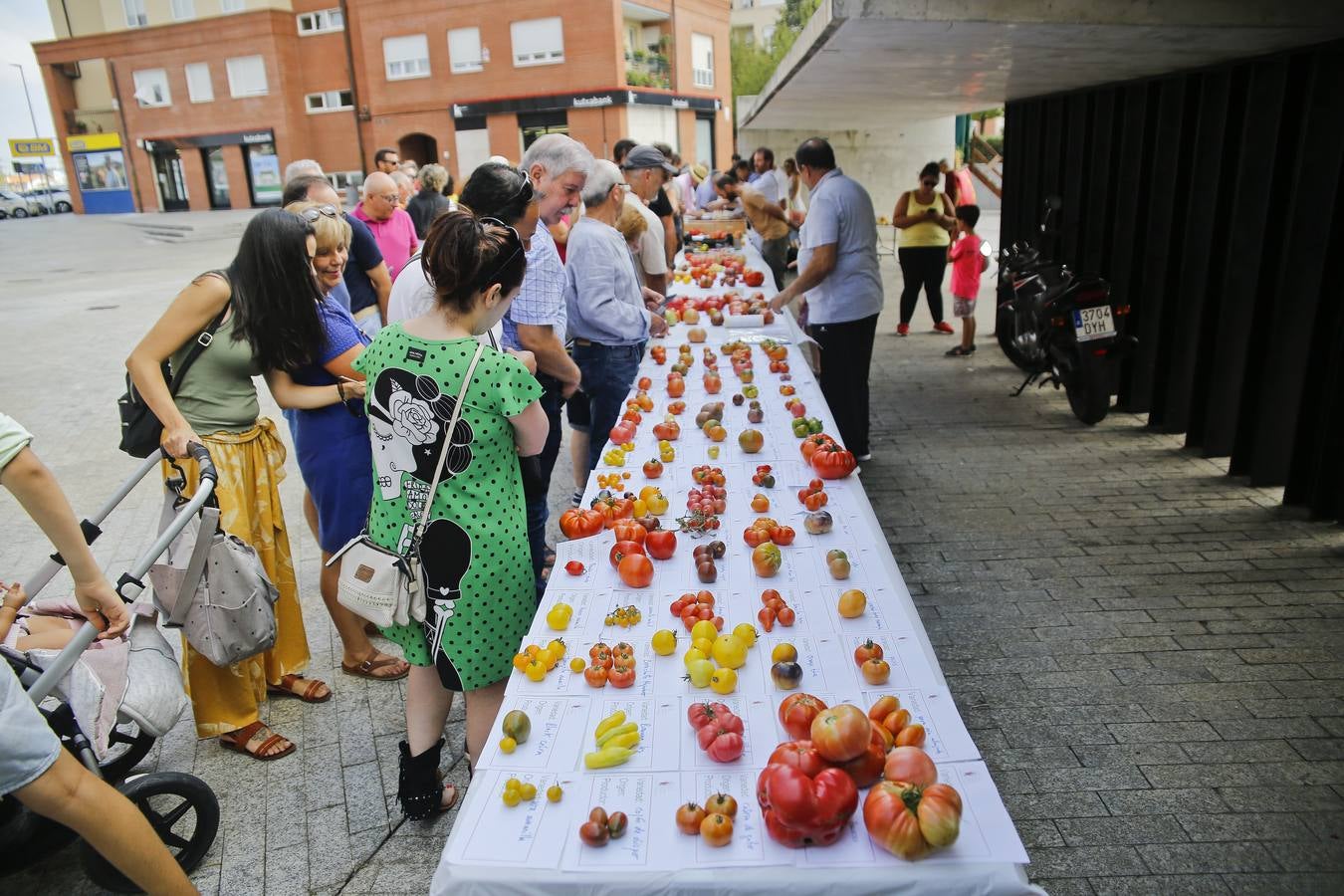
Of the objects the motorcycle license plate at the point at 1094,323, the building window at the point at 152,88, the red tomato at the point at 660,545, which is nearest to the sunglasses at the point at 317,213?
the red tomato at the point at 660,545

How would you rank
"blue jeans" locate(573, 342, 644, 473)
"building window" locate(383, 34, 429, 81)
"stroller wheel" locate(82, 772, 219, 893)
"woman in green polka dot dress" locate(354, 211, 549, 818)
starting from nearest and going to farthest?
"woman in green polka dot dress" locate(354, 211, 549, 818), "stroller wheel" locate(82, 772, 219, 893), "blue jeans" locate(573, 342, 644, 473), "building window" locate(383, 34, 429, 81)

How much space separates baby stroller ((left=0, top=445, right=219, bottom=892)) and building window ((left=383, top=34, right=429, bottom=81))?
33.8 m

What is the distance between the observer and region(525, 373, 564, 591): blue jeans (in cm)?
383

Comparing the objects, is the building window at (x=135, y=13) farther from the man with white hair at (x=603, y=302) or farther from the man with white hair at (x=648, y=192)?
the man with white hair at (x=603, y=302)

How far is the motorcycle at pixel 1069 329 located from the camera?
6.67 m

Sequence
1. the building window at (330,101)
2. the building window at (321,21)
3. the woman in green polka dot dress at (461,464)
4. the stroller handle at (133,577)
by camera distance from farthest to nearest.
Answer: the building window at (330,101)
the building window at (321,21)
the woman in green polka dot dress at (461,464)
the stroller handle at (133,577)

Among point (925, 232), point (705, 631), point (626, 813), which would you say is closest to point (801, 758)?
point (626, 813)

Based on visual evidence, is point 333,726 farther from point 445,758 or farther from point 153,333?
point 153,333

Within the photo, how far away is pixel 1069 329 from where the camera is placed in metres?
6.83

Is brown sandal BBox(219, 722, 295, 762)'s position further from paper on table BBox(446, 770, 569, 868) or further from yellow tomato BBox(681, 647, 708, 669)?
yellow tomato BBox(681, 647, 708, 669)

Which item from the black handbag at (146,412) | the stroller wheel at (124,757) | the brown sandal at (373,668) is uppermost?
the black handbag at (146,412)

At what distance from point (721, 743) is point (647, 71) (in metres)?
35.4

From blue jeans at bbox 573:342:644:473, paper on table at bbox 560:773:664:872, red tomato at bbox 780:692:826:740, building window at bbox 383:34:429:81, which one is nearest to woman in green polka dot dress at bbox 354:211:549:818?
paper on table at bbox 560:773:664:872

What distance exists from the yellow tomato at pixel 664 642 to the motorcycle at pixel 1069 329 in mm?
Result: 5567
